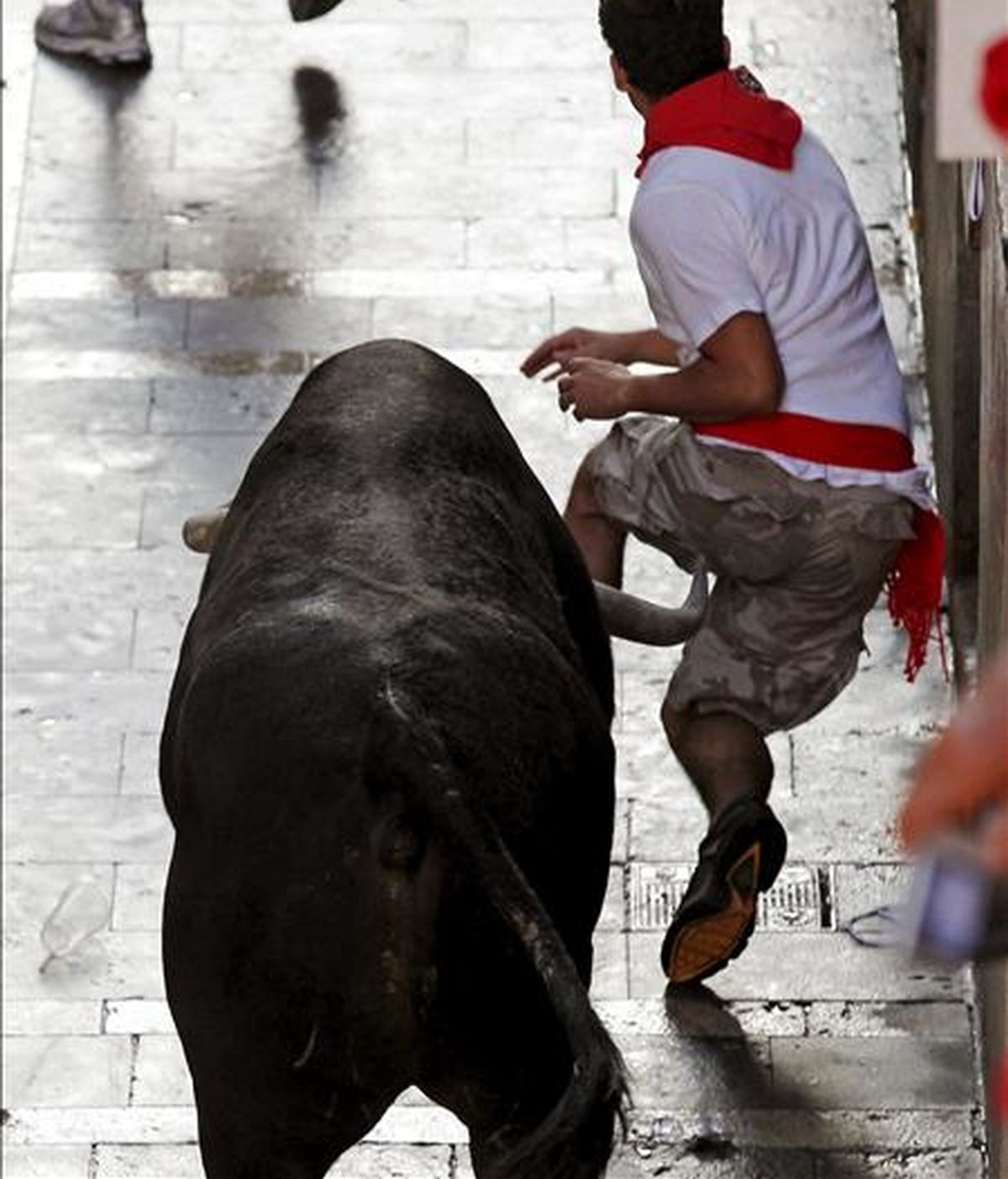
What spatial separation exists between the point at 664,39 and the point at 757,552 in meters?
1.18

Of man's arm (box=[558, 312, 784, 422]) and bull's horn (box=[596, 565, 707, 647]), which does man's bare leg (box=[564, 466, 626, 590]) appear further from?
bull's horn (box=[596, 565, 707, 647])

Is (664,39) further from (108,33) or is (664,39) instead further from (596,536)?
(108,33)

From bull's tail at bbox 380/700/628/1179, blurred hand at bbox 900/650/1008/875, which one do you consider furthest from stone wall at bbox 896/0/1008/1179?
blurred hand at bbox 900/650/1008/875

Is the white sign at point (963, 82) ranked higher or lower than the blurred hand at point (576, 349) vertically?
higher

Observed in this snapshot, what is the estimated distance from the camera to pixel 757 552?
802 cm

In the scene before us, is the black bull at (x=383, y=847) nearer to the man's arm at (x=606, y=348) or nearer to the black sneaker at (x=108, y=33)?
the man's arm at (x=606, y=348)

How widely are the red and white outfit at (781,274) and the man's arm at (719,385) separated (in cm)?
4

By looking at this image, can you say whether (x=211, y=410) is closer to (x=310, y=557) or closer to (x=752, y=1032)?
(x=752, y=1032)

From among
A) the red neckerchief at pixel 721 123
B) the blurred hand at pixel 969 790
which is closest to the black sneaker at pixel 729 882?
the red neckerchief at pixel 721 123

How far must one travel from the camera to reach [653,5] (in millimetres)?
7469

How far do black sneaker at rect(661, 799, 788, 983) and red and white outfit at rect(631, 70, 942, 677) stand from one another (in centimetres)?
66

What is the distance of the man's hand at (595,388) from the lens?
7809 mm

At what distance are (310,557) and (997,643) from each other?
168 cm

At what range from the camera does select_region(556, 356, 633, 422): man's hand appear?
25.6 feet
